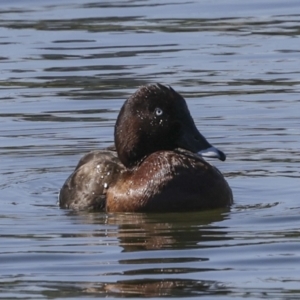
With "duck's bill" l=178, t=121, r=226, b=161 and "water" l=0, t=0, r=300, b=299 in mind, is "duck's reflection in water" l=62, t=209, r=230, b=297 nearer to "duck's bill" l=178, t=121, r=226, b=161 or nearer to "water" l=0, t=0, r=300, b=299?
"water" l=0, t=0, r=300, b=299

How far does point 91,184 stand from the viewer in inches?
402

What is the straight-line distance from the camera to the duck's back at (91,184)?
33.3 feet

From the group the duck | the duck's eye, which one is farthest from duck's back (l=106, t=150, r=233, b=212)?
the duck's eye

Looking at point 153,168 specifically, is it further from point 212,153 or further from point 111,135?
point 111,135

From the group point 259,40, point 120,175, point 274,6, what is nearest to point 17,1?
point 274,6

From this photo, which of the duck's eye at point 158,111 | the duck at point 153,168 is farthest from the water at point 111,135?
the duck's eye at point 158,111

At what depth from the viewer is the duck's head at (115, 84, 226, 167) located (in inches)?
399

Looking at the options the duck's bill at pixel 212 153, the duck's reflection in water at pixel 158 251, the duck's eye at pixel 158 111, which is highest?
the duck's eye at pixel 158 111

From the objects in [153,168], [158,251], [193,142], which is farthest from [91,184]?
[158,251]

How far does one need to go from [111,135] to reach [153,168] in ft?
10.5

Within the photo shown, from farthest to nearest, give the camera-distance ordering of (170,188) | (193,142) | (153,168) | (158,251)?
(193,142)
(153,168)
(170,188)
(158,251)

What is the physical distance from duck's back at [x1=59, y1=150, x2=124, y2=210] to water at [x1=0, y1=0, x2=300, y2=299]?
0.14m

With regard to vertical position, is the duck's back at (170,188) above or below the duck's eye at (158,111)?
below

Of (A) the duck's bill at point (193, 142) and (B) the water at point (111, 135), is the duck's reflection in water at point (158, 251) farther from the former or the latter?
(A) the duck's bill at point (193, 142)
